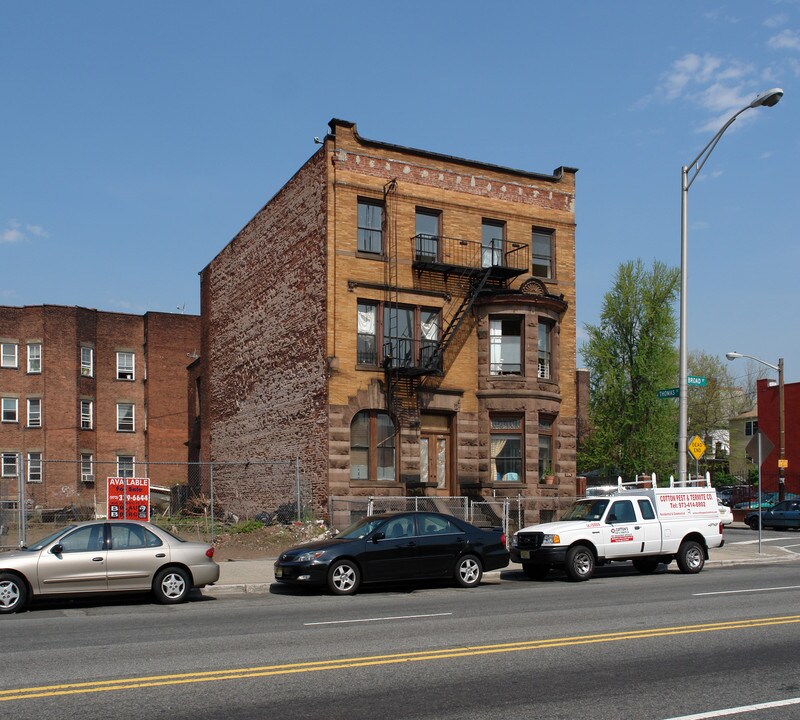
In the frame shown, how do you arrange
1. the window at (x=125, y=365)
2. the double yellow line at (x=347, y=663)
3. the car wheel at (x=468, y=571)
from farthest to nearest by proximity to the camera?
the window at (x=125, y=365) < the car wheel at (x=468, y=571) < the double yellow line at (x=347, y=663)

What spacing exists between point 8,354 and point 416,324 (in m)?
29.8

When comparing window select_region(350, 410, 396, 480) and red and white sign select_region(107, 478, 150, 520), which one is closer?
red and white sign select_region(107, 478, 150, 520)

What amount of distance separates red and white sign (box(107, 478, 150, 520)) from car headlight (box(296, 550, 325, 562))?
6378 mm

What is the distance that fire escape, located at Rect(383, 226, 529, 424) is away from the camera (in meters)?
27.1

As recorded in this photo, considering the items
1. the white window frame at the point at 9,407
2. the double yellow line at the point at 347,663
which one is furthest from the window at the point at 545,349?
the white window frame at the point at 9,407

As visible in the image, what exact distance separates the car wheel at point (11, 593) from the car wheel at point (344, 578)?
4952 mm

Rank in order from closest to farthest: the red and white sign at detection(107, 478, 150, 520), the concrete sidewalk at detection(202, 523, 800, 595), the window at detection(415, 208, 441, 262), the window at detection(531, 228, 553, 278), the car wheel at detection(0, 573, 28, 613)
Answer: the car wheel at detection(0, 573, 28, 613) < the concrete sidewalk at detection(202, 523, 800, 595) < the red and white sign at detection(107, 478, 150, 520) < the window at detection(415, 208, 441, 262) < the window at detection(531, 228, 553, 278)

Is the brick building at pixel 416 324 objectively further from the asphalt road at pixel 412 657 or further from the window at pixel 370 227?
the asphalt road at pixel 412 657

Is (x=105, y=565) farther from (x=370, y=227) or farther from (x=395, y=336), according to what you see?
(x=370, y=227)

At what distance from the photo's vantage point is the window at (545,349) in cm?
2941

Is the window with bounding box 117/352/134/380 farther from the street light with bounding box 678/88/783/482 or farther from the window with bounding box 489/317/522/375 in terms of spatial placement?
the street light with bounding box 678/88/783/482

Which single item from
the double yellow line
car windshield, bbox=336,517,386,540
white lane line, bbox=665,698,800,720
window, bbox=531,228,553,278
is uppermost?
window, bbox=531,228,553,278

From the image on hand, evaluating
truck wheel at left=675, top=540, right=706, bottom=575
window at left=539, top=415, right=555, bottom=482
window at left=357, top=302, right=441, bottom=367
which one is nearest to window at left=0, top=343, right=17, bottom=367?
window at left=357, top=302, right=441, bottom=367

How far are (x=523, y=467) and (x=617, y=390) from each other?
19.8 m
